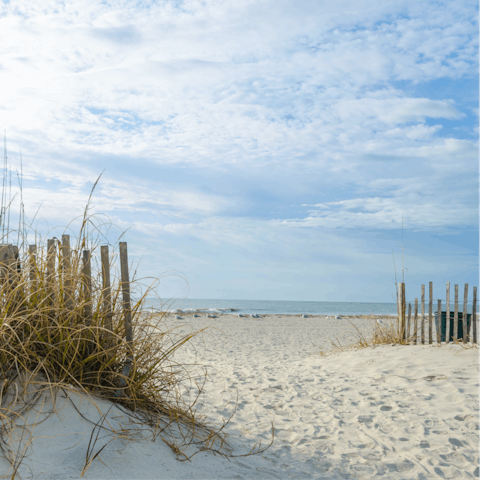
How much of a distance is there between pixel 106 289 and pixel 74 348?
0.52m

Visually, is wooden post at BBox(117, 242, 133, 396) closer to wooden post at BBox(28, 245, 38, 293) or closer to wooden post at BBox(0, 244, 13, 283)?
wooden post at BBox(28, 245, 38, 293)

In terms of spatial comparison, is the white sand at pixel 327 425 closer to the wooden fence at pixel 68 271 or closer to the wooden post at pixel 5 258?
the wooden fence at pixel 68 271

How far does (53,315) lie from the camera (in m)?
3.01

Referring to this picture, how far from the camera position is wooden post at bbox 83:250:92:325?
10.1 feet

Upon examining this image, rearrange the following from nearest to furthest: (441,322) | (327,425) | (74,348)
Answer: (74,348)
(327,425)
(441,322)

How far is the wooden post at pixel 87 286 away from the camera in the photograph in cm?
309

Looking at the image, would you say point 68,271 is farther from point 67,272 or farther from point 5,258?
point 5,258

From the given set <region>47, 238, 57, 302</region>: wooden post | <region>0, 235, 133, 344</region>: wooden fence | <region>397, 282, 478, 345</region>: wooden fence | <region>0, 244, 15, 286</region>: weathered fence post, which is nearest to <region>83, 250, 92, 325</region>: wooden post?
<region>0, 235, 133, 344</region>: wooden fence

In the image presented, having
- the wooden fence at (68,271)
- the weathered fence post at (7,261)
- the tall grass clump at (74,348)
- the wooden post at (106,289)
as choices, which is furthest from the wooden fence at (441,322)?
the weathered fence post at (7,261)

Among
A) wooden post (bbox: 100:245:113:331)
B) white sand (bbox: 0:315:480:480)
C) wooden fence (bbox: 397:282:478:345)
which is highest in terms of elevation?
wooden post (bbox: 100:245:113:331)

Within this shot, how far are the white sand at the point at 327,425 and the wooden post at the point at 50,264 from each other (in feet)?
2.82

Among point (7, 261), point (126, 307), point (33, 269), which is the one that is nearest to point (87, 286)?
point (126, 307)

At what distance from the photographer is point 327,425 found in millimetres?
4082

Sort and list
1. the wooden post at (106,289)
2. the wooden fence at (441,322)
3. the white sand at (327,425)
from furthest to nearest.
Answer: the wooden fence at (441,322)
the wooden post at (106,289)
the white sand at (327,425)
